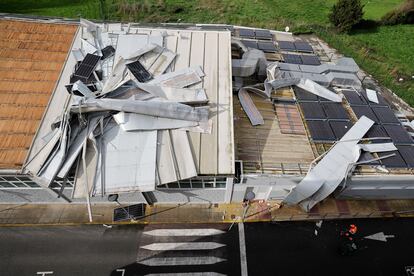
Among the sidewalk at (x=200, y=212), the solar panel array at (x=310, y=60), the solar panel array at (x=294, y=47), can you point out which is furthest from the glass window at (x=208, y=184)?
the solar panel array at (x=294, y=47)

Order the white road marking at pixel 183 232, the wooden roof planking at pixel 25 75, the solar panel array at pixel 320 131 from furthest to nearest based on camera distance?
the solar panel array at pixel 320 131
the white road marking at pixel 183 232
the wooden roof planking at pixel 25 75

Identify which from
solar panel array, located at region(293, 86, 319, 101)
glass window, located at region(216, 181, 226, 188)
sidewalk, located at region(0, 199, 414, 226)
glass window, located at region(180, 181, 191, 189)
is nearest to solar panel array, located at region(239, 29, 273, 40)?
solar panel array, located at region(293, 86, 319, 101)

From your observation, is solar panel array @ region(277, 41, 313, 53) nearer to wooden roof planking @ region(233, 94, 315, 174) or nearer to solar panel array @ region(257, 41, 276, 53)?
solar panel array @ region(257, 41, 276, 53)

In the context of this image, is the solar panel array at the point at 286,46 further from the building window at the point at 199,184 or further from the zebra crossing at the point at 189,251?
the zebra crossing at the point at 189,251

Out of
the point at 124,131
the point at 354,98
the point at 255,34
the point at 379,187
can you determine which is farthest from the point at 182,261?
the point at 255,34

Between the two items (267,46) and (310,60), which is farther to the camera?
(267,46)

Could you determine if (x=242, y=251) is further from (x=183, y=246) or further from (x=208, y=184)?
(x=208, y=184)

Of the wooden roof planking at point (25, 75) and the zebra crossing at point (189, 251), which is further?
the zebra crossing at point (189, 251)
